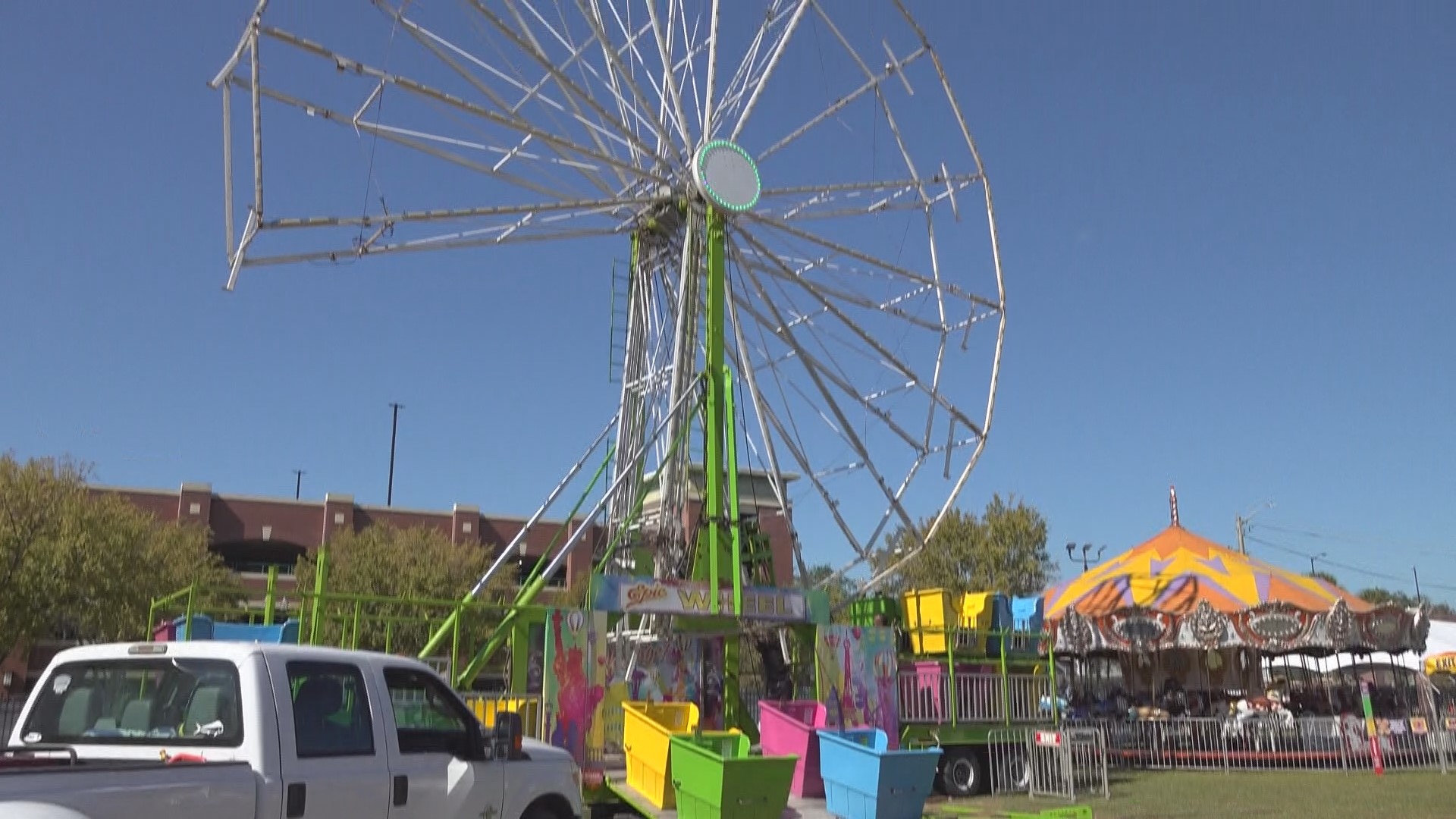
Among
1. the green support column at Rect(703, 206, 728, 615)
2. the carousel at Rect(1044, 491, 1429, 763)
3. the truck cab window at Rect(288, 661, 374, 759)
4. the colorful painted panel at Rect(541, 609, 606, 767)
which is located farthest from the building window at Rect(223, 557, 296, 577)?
the truck cab window at Rect(288, 661, 374, 759)

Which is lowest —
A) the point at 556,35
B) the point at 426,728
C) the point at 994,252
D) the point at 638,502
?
the point at 426,728

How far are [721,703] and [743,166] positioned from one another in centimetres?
941

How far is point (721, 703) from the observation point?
62.7 feet

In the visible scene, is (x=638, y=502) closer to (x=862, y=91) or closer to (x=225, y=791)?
(x=862, y=91)

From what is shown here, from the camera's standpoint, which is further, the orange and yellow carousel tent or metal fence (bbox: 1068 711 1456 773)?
the orange and yellow carousel tent

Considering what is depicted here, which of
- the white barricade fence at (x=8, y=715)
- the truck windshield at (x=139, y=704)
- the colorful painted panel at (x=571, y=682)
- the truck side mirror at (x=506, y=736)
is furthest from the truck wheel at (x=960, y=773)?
the truck windshield at (x=139, y=704)

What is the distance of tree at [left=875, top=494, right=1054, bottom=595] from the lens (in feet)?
142

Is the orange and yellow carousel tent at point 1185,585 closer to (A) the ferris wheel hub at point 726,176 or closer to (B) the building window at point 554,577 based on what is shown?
(A) the ferris wheel hub at point 726,176

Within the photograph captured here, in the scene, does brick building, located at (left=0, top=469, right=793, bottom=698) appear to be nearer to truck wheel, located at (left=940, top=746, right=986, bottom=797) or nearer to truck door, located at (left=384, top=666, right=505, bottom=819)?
truck wheel, located at (left=940, top=746, right=986, bottom=797)

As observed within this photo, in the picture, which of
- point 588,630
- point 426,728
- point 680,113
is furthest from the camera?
point 680,113

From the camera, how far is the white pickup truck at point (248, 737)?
17.9ft

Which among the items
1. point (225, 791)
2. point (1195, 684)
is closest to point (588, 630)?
point (225, 791)

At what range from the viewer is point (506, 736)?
7.56 metres

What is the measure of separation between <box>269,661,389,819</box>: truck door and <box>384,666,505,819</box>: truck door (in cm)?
14
